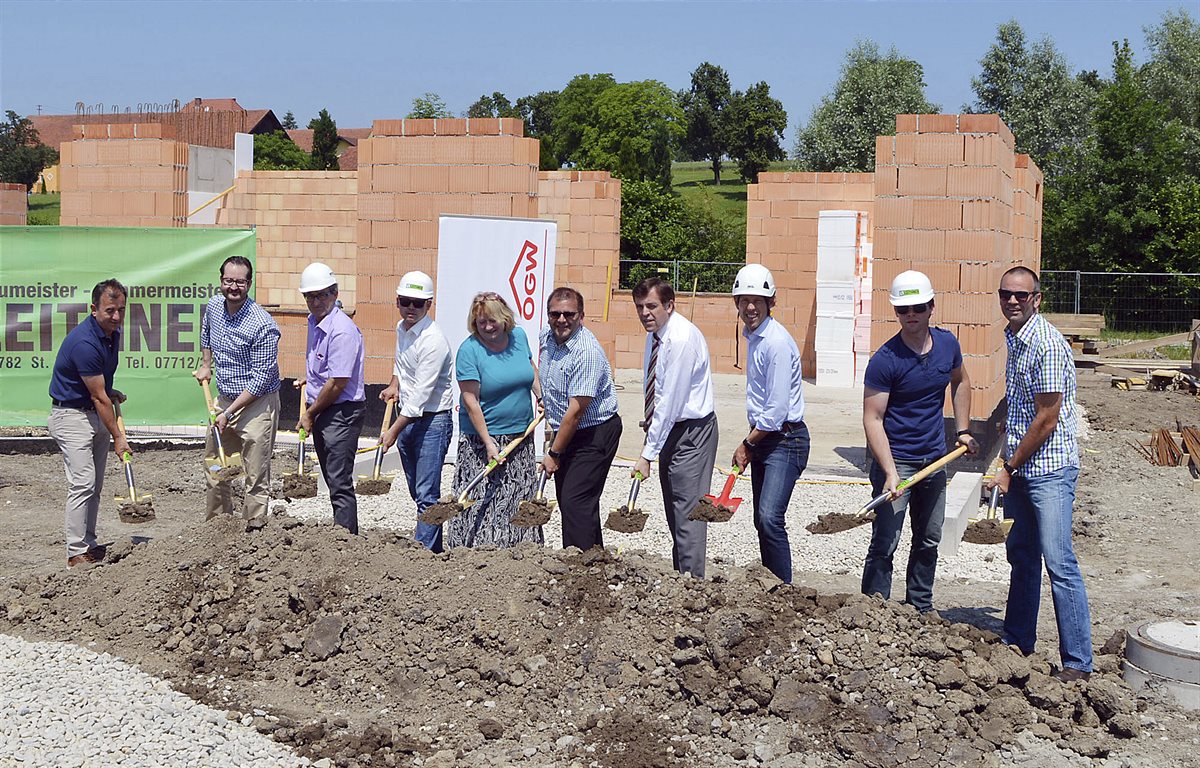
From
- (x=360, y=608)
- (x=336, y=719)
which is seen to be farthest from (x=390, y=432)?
(x=336, y=719)

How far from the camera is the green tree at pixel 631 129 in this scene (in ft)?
171

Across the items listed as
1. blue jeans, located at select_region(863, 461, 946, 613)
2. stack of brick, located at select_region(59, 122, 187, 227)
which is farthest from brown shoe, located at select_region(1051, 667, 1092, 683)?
stack of brick, located at select_region(59, 122, 187, 227)

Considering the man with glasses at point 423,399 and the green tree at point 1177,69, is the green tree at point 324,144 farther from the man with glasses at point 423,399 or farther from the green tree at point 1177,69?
the man with glasses at point 423,399

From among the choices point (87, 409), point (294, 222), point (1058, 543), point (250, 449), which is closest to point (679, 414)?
point (1058, 543)

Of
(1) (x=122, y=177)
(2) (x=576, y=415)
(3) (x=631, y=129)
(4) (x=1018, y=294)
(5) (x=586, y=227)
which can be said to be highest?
(3) (x=631, y=129)

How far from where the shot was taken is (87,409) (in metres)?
7.04

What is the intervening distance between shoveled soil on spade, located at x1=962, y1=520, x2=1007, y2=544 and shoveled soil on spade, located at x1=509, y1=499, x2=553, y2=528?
6.83 feet

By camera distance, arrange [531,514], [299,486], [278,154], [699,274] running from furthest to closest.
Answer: [278,154] → [699,274] → [299,486] → [531,514]

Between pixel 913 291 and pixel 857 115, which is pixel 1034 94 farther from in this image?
pixel 913 291

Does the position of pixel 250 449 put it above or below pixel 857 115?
below

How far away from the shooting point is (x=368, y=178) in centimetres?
1127

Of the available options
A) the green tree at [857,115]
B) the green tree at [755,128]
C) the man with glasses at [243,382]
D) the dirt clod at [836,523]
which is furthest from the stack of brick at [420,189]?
the green tree at [755,128]

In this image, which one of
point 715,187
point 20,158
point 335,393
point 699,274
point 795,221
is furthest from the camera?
point 715,187

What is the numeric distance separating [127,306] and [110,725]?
261 inches
